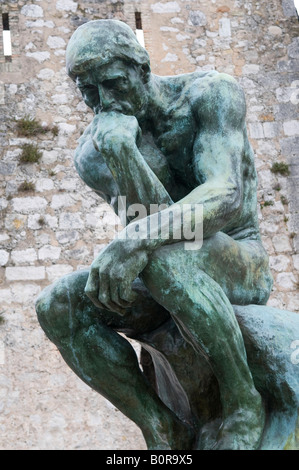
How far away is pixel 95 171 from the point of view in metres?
3.59

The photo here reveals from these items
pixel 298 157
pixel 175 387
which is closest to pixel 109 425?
pixel 298 157

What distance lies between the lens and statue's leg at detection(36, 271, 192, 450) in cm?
334

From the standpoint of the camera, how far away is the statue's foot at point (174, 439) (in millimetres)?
3342

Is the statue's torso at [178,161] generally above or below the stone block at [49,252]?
above

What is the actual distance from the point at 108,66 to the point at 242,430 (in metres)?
1.34

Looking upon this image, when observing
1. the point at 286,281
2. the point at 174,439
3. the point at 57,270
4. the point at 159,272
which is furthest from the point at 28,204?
the point at 159,272

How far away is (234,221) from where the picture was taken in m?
3.60

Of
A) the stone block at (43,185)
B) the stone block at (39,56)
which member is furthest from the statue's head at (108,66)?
the stone block at (39,56)

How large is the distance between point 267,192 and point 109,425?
259cm

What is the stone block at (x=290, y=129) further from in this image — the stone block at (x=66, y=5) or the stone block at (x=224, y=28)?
the stone block at (x=66, y=5)

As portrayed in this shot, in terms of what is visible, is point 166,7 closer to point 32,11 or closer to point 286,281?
point 32,11

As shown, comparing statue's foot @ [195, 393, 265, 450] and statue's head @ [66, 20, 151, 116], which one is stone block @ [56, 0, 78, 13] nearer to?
statue's head @ [66, 20, 151, 116]

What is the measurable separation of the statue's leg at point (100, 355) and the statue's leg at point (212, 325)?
272 mm

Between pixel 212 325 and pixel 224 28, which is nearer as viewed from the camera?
pixel 212 325
